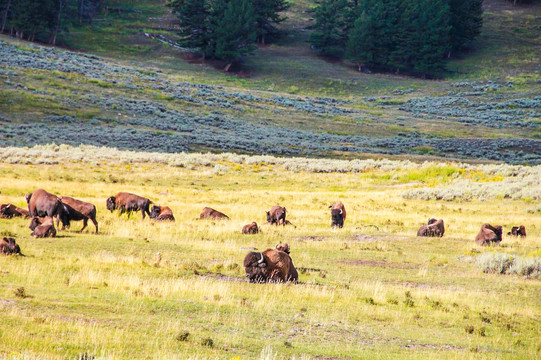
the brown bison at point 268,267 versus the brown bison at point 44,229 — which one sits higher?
the brown bison at point 268,267

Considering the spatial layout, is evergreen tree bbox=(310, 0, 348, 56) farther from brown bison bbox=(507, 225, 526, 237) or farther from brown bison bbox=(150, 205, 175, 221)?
brown bison bbox=(150, 205, 175, 221)

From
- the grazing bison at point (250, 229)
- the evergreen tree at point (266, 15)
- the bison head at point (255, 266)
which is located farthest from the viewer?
the evergreen tree at point (266, 15)

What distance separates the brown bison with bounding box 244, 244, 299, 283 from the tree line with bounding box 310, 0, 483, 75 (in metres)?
108

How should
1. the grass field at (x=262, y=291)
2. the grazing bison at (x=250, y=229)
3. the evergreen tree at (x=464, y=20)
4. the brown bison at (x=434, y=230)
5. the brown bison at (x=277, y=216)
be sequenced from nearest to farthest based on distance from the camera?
the grass field at (x=262, y=291) → the grazing bison at (x=250, y=229) → the brown bison at (x=434, y=230) → the brown bison at (x=277, y=216) → the evergreen tree at (x=464, y=20)

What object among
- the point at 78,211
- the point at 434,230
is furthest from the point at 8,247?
the point at 434,230

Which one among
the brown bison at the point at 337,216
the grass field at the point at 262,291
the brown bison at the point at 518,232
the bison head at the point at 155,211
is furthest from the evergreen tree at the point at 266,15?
the brown bison at the point at 518,232

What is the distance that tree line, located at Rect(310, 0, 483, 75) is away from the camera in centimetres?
11850

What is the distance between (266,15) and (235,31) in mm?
17467

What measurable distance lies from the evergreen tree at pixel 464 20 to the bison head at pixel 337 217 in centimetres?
11286

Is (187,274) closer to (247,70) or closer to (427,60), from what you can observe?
(247,70)

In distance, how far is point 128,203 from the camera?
24.0m

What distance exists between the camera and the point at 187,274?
46.1 ft

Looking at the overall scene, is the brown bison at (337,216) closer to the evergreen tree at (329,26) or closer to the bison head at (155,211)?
the bison head at (155,211)

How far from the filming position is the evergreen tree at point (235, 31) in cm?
11156
